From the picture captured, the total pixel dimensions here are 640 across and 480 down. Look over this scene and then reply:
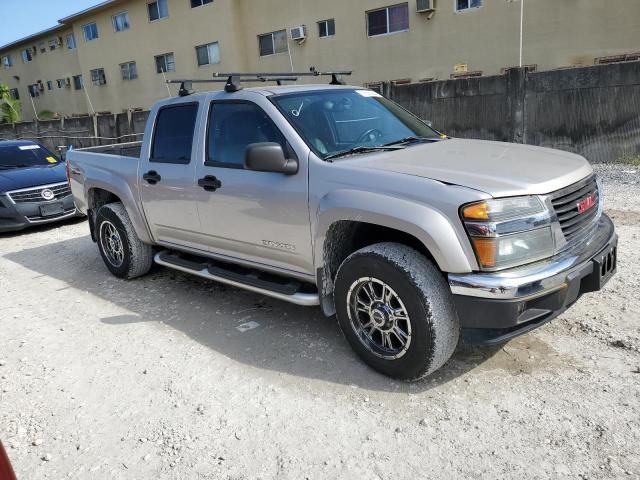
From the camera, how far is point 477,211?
9.21ft

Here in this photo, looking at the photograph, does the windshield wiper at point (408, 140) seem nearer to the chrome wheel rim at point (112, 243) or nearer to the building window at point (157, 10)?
the chrome wheel rim at point (112, 243)

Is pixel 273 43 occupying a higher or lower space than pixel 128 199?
higher

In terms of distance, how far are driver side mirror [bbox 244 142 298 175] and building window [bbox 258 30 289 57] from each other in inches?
732

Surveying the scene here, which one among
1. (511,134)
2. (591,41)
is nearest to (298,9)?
(591,41)

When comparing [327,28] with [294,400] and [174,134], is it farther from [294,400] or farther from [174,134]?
[294,400]

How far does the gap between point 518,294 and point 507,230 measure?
347 mm

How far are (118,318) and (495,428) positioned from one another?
134 inches

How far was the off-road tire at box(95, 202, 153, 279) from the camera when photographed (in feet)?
18.0

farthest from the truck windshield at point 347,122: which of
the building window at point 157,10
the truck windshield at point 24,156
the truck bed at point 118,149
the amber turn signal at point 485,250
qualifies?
the building window at point 157,10

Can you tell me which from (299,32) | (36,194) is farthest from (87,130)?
(36,194)

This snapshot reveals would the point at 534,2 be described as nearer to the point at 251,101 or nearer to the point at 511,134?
the point at 511,134

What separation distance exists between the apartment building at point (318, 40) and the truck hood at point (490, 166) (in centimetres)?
1208

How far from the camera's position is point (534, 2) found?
14211mm

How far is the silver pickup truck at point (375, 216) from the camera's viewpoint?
9.40 feet
